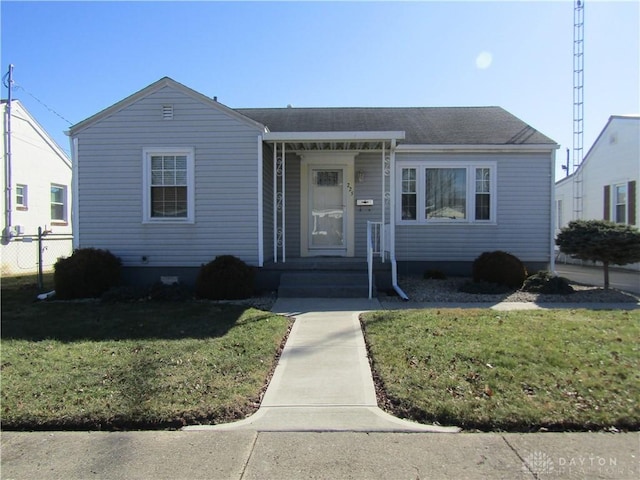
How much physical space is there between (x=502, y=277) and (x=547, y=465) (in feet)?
25.2

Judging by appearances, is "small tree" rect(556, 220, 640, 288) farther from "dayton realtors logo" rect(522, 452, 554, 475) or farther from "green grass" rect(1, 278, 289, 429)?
"dayton realtors logo" rect(522, 452, 554, 475)

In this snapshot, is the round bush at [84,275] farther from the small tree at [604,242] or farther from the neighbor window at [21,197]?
the small tree at [604,242]

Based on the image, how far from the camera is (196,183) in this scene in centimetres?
1032

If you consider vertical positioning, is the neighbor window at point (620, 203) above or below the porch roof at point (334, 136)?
below

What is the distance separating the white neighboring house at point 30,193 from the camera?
15.2 metres

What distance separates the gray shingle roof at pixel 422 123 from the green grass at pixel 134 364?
6767 millimetres

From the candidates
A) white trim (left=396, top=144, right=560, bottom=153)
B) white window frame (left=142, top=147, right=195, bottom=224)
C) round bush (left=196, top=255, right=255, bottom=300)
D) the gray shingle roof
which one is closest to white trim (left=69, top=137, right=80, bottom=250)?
white window frame (left=142, top=147, right=195, bottom=224)

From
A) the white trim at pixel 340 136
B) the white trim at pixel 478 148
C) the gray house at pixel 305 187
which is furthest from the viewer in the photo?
the white trim at pixel 478 148

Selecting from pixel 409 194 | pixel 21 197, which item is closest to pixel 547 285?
pixel 409 194

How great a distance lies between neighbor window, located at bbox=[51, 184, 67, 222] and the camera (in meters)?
18.2

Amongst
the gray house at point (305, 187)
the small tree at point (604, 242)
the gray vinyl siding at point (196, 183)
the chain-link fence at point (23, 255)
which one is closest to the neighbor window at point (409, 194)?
the gray house at point (305, 187)

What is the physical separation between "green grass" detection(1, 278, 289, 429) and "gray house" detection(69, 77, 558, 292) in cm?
258

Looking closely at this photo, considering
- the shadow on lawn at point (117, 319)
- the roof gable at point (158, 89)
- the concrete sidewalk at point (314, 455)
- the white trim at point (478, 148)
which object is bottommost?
the concrete sidewalk at point (314, 455)

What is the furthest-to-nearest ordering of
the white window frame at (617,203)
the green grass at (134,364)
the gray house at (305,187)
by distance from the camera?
1. the white window frame at (617,203)
2. the gray house at (305,187)
3. the green grass at (134,364)
